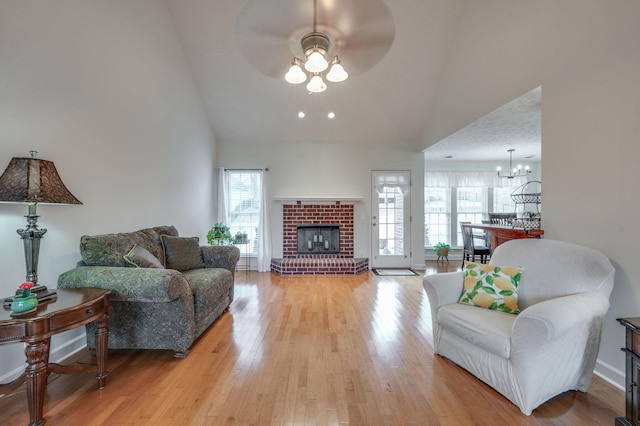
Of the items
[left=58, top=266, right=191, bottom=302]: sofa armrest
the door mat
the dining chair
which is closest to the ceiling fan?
[left=58, top=266, right=191, bottom=302]: sofa armrest

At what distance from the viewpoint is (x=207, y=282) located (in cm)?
266

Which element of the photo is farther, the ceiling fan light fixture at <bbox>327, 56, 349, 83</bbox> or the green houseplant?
the green houseplant

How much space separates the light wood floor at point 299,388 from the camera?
1.60 meters

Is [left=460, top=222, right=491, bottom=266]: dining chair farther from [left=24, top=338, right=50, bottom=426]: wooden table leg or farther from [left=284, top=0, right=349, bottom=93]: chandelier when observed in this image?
[left=24, top=338, right=50, bottom=426]: wooden table leg

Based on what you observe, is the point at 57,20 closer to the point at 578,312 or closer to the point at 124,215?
the point at 124,215

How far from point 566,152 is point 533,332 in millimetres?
1580

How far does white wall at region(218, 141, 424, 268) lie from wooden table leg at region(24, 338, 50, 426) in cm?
417

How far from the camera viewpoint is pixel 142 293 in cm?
201

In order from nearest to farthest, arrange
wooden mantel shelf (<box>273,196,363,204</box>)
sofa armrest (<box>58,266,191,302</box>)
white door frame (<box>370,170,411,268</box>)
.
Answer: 1. sofa armrest (<box>58,266,191,302</box>)
2. wooden mantel shelf (<box>273,196,363,204</box>)
3. white door frame (<box>370,170,411,268</box>)

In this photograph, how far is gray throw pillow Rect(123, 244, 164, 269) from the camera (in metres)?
2.30

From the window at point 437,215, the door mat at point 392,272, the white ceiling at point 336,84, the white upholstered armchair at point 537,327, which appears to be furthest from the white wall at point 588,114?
the window at point 437,215

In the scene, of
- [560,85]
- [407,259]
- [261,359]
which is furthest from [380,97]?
Answer: [261,359]

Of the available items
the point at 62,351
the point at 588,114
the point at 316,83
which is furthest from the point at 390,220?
the point at 62,351

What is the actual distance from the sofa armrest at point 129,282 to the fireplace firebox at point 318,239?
141 inches
